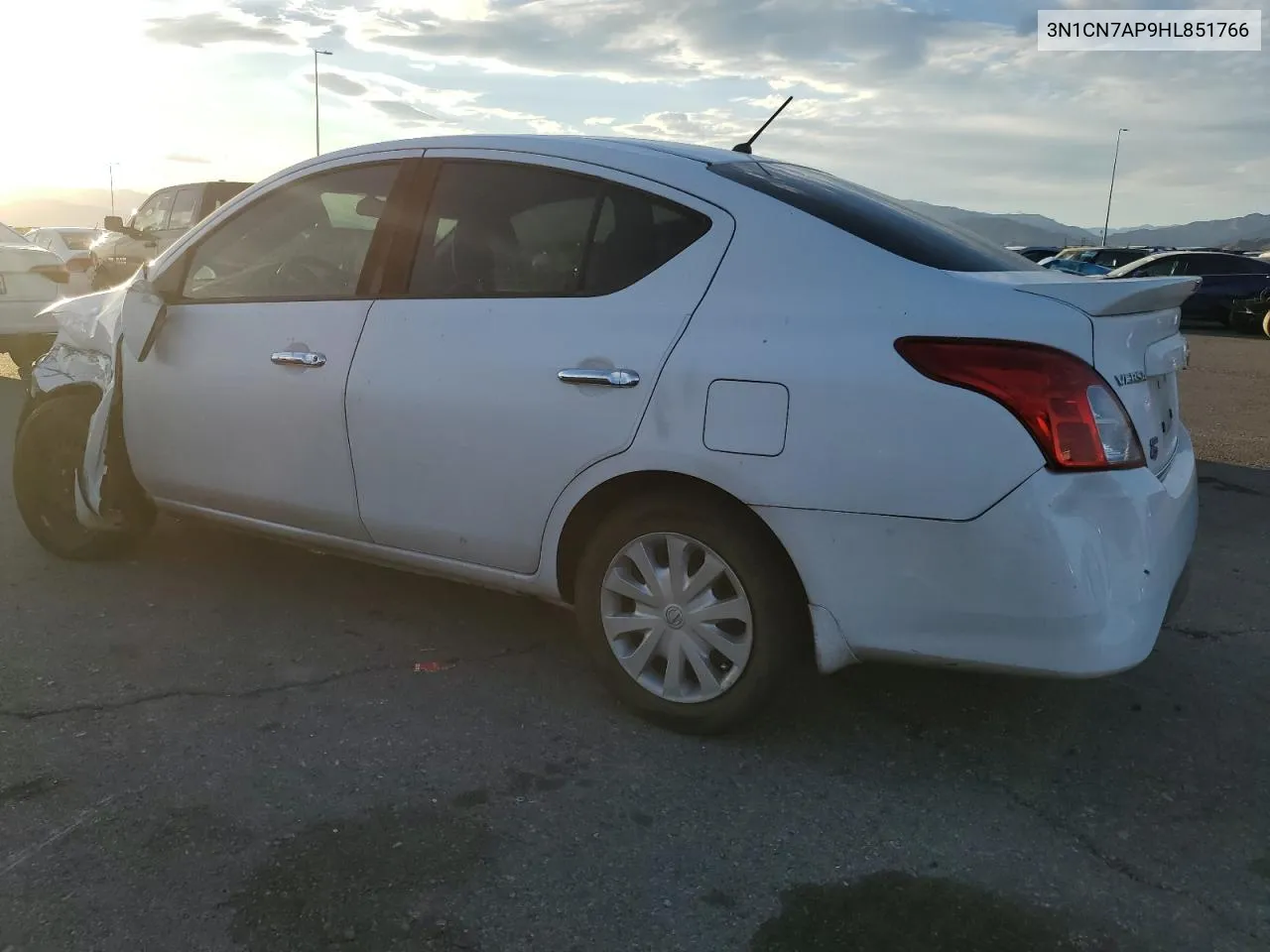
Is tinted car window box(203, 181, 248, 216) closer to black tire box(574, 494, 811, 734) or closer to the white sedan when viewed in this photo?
the white sedan

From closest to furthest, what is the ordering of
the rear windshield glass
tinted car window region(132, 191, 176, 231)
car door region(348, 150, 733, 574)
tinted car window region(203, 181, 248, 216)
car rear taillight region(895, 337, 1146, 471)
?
car rear taillight region(895, 337, 1146, 471) < car door region(348, 150, 733, 574) < tinted car window region(203, 181, 248, 216) < tinted car window region(132, 191, 176, 231) < the rear windshield glass

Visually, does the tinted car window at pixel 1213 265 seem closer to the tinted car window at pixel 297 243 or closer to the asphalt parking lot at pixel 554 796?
the asphalt parking lot at pixel 554 796

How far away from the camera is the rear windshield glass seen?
19312 mm

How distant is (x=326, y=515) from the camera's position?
146 inches

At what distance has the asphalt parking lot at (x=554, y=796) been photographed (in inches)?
91.9

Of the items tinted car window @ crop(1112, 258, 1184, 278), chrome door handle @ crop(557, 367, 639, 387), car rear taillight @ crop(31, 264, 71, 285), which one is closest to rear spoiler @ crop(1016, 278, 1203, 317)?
chrome door handle @ crop(557, 367, 639, 387)

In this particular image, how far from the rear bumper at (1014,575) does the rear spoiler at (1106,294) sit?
41 centimetres

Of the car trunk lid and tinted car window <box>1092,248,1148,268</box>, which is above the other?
tinted car window <box>1092,248,1148,268</box>

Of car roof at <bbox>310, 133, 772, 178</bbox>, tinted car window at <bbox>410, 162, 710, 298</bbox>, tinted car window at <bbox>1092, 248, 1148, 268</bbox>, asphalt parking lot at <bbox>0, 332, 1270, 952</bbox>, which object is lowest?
asphalt parking lot at <bbox>0, 332, 1270, 952</bbox>

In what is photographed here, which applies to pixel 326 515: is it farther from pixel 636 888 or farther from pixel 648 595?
pixel 636 888

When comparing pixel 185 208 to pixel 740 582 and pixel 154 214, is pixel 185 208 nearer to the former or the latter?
pixel 154 214

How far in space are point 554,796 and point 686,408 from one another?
3.54 feet

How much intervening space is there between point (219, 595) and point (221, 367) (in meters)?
0.96

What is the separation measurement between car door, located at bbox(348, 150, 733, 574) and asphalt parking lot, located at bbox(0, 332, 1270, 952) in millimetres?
586
